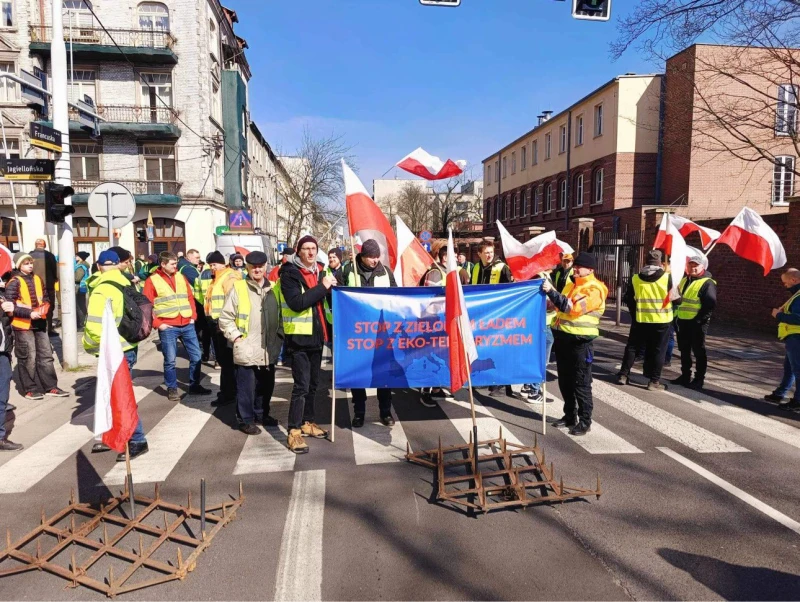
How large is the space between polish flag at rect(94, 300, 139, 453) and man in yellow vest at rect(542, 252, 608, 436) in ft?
13.1

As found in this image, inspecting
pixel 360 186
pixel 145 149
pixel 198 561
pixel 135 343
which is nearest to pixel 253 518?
pixel 198 561

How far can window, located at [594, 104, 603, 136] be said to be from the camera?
31781 millimetres

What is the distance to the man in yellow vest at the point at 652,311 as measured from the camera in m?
7.40

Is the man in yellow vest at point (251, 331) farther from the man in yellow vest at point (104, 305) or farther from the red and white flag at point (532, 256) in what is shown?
the red and white flag at point (532, 256)

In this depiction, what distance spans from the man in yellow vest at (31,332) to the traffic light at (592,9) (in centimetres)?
834

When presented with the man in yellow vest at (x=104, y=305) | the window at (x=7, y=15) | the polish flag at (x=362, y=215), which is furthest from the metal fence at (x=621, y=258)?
the window at (x=7, y=15)

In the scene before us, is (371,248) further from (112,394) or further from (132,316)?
(112,394)

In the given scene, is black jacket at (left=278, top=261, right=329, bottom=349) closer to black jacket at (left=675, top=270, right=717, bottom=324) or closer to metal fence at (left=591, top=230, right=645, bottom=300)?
black jacket at (left=675, top=270, right=717, bottom=324)

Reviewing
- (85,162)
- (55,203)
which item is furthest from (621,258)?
(85,162)

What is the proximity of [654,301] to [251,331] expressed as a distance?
5396 millimetres

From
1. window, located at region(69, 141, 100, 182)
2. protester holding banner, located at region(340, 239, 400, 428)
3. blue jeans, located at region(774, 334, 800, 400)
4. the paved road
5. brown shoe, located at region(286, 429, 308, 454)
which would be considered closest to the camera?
the paved road

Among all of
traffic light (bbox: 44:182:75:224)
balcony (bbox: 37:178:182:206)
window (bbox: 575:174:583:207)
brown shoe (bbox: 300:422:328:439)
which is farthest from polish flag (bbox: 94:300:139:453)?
window (bbox: 575:174:583:207)

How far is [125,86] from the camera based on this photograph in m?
29.4

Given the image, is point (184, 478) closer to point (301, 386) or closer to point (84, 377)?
point (301, 386)
